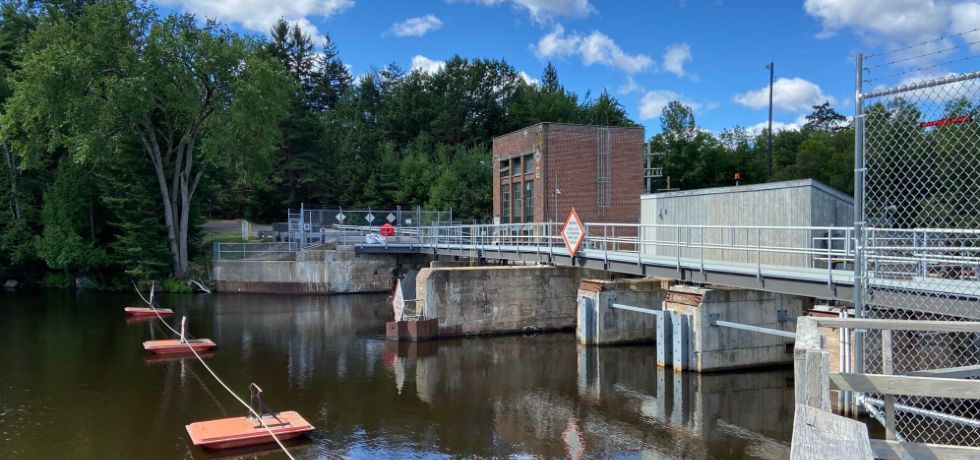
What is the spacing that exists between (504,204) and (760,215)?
24356 millimetres

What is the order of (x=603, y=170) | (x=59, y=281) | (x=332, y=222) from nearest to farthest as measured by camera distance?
(x=603, y=170) < (x=59, y=281) < (x=332, y=222)

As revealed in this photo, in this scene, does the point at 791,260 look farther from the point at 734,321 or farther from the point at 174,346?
the point at 174,346

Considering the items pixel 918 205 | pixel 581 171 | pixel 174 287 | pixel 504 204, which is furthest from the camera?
pixel 504 204

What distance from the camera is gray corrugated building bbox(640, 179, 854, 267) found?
55.6 feet

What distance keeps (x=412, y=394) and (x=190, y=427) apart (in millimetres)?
5126

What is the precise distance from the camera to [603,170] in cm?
3766

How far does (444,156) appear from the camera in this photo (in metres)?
64.2

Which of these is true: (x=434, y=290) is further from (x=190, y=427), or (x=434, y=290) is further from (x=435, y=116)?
(x=435, y=116)

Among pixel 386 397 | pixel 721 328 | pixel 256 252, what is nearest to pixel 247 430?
pixel 386 397

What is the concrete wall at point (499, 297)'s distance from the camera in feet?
75.8

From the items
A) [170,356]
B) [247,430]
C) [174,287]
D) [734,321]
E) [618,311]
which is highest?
[734,321]

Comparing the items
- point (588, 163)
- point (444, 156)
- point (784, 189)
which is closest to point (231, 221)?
point (444, 156)

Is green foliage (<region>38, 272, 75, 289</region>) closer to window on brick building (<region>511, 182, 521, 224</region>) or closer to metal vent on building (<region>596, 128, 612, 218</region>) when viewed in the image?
window on brick building (<region>511, 182, 521, 224</region>)

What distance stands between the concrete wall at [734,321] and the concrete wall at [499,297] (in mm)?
6492
